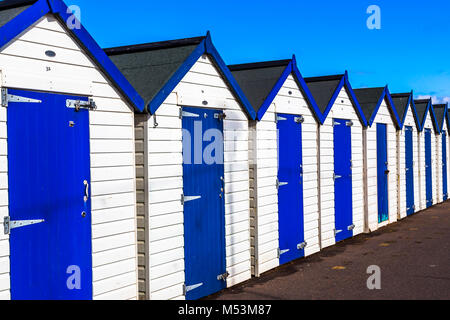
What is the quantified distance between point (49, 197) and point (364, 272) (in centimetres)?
523

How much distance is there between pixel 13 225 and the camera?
459 centimetres

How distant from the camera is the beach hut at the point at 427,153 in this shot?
16781 millimetres

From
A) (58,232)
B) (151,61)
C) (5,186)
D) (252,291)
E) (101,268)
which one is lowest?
(252,291)

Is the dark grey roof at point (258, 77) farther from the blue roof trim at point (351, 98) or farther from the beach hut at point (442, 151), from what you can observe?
the beach hut at point (442, 151)

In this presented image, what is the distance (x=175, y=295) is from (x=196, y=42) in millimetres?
3128

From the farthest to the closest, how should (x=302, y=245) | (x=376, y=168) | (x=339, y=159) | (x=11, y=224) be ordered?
(x=376, y=168) < (x=339, y=159) < (x=302, y=245) < (x=11, y=224)

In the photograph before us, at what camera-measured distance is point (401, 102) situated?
50.3 feet

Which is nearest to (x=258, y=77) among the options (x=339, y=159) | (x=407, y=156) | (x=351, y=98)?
(x=339, y=159)

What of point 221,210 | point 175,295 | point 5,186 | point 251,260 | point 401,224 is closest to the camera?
point 5,186

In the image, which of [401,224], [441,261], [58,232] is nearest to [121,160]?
[58,232]

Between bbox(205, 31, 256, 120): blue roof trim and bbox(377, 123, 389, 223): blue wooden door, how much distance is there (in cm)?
611

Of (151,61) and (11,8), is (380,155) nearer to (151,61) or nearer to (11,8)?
(151,61)

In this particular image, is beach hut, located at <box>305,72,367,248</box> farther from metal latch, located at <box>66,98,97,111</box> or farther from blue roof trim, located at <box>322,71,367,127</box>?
metal latch, located at <box>66,98,97,111</box>
